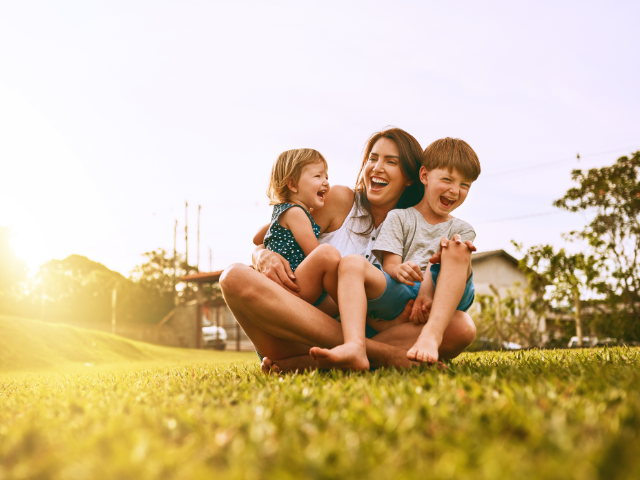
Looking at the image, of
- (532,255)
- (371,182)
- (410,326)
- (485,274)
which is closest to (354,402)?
(410,326)

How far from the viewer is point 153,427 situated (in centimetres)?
128

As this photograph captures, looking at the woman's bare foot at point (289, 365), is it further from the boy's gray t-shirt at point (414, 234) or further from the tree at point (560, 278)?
the tree at point (560, 278)

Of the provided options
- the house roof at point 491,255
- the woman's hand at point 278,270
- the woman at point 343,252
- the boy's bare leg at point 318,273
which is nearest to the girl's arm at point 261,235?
the woman at point 343,252

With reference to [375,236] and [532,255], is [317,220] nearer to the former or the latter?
[375,236]

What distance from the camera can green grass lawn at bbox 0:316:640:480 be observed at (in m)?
0.88

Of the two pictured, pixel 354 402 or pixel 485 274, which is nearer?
pixel 354 402

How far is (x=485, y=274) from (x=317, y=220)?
21689 mm

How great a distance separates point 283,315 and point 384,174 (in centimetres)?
122

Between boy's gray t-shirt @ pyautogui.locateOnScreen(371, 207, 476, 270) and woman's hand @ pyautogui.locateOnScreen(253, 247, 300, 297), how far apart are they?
0.54 m

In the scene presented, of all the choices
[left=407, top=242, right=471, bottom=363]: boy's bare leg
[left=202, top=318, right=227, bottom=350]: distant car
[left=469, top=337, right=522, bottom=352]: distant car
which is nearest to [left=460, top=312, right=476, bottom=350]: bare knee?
[left=407, top=242, right=471, bottom=363]: boy's bare leg

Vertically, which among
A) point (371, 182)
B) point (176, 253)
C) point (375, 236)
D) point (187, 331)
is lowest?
point (187, 331)

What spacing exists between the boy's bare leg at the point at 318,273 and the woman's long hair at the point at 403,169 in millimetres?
721

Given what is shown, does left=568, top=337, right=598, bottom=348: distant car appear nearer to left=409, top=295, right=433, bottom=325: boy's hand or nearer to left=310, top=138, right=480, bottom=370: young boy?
left=310, top=138, right=480, bottom=370: young boy

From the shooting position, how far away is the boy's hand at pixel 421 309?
2.76 meters
